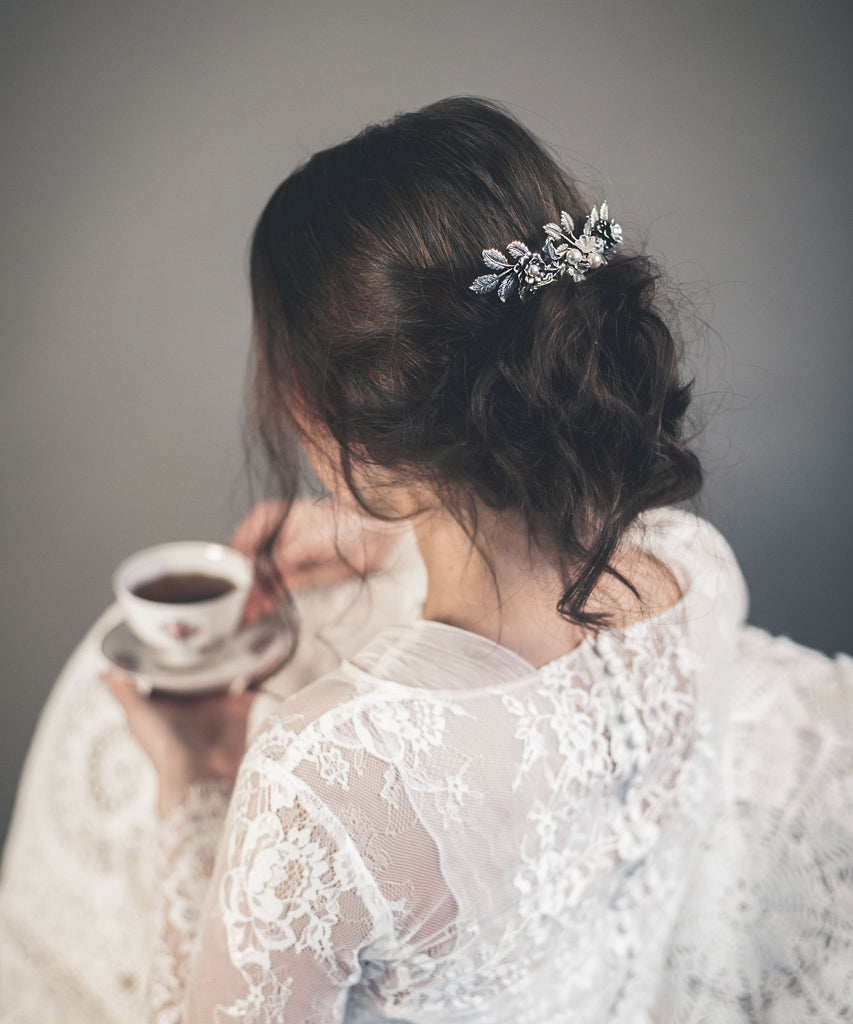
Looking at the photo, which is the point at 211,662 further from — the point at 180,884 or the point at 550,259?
the point at 550,259

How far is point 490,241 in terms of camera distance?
0.47 meters

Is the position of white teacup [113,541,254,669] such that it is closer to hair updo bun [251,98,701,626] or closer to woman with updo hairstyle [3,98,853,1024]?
woman with updo hairstyle [3,98,853,1024]

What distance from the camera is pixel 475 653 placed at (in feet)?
1.74

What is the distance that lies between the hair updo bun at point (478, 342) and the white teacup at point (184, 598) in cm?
30

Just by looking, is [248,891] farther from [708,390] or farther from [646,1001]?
[708,390]

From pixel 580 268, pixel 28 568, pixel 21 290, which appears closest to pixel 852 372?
pixel 580 268


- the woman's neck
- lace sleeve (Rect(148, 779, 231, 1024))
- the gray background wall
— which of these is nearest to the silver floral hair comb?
the woman's neck

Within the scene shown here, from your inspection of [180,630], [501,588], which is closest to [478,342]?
[501,588]

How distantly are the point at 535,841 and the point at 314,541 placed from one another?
0.60 meters

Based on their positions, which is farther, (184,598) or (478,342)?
(184,598)

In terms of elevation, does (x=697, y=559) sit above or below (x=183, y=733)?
above

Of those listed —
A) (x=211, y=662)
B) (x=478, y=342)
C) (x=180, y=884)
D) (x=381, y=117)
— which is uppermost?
(x=381, y=117)

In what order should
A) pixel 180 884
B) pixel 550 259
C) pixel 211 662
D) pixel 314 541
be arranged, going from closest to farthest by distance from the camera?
1. pixel 550 259
2. pixel 180 884
3. pixel 211 662
4. pixel 314 541

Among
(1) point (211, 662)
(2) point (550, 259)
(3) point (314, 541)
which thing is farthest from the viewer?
(3) point (314, 541)
